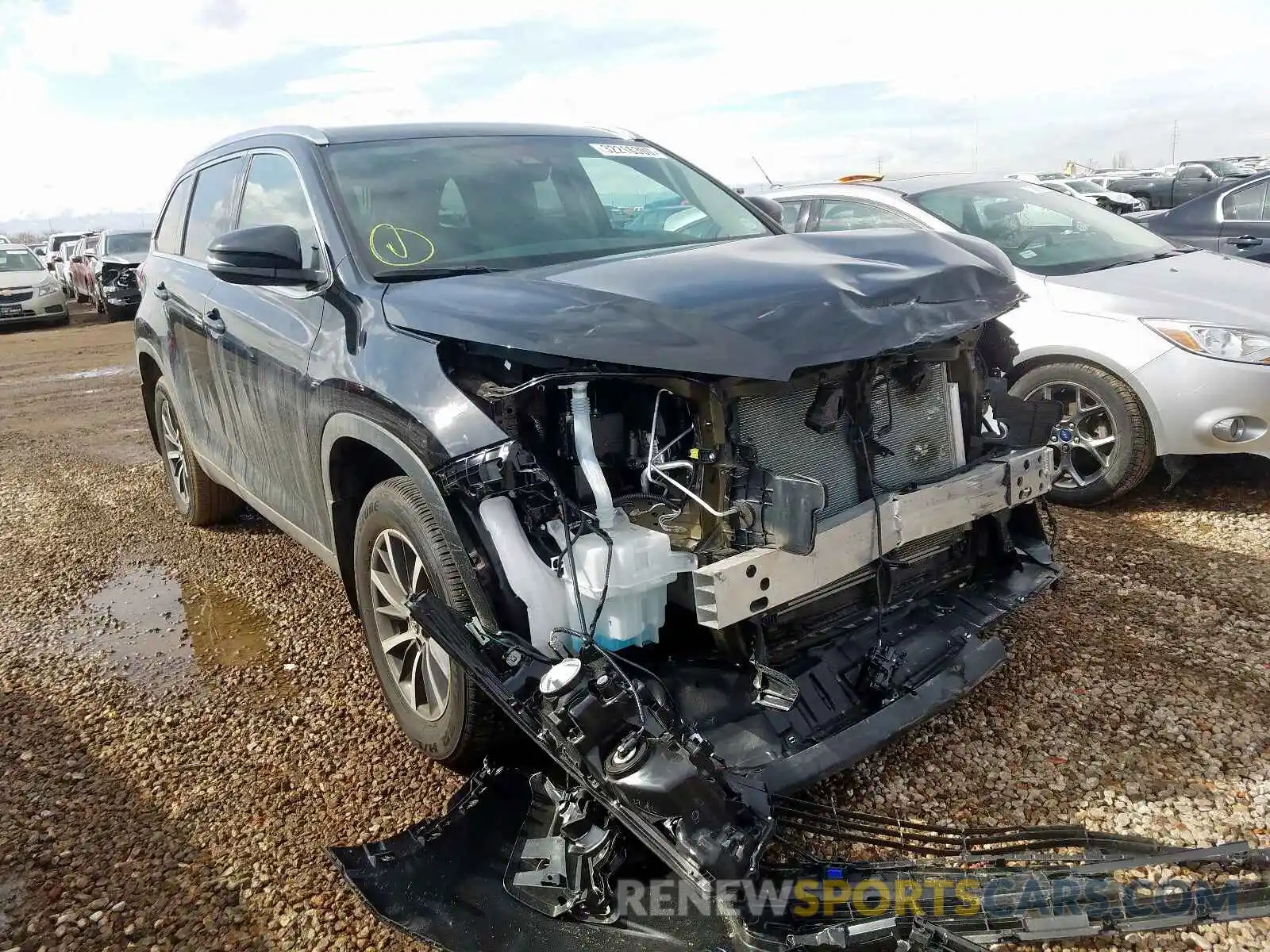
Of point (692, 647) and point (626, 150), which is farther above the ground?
point (626, 150)

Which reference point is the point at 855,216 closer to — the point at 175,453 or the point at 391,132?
the point at 391,132

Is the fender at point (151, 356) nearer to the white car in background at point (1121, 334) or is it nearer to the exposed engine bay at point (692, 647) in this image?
the exposed engine bay at point (692, 647)

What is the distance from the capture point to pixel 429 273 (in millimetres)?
3082

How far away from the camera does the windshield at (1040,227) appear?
18.2ft

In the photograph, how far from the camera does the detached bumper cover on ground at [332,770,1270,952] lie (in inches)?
78.7

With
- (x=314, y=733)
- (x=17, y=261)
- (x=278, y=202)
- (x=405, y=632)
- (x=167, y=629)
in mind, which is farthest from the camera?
(x=17, y=261)

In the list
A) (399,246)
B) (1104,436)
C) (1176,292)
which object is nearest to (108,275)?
(399,246)

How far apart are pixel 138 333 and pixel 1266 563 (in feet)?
19.4

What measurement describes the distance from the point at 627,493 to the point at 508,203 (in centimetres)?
140

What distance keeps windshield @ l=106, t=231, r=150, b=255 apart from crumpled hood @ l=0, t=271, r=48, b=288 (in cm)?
136

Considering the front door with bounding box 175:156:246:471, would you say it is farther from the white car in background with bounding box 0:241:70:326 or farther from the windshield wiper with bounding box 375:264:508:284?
the white car in background with bounding box 0:241:70:326

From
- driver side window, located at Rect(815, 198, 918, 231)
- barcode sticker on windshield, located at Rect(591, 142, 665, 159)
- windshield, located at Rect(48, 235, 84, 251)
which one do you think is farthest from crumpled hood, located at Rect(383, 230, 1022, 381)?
windshield, located at Rect(48, 235, 84, 251)

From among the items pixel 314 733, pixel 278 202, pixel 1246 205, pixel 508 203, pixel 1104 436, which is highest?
pixel 278 202

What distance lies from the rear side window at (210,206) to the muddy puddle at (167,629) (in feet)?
5.45
